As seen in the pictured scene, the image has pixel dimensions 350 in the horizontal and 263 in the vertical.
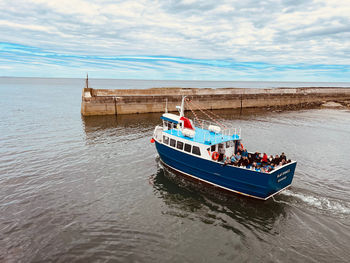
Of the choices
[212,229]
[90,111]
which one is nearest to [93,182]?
[212,229]

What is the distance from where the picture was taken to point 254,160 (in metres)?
17.9

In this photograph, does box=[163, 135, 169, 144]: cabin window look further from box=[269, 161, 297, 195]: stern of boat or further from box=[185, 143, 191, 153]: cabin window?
box=[269, 161, 297, 195]: stern of boat

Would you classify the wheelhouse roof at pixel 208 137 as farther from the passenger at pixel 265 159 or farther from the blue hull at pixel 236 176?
the passenger at pixel 265 159

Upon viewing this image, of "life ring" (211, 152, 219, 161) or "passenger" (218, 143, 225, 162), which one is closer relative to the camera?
"life ring" (211, 152, 219, 161)

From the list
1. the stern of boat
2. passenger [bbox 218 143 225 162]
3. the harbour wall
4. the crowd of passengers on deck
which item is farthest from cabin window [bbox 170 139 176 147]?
the harbour wall

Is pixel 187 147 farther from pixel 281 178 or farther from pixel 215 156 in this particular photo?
pixel 281 178

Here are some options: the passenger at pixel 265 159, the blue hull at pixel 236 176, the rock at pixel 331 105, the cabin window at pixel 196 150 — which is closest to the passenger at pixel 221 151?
the blue hull at pixel 236 176

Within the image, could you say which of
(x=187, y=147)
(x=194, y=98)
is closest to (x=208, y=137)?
(x=187, y=147)

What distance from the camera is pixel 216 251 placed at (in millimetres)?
11445

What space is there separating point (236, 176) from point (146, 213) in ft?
21.6

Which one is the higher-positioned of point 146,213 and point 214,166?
point 214,166

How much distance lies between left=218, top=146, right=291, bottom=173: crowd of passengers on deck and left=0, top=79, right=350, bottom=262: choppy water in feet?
7.73

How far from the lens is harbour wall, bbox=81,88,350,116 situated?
44.9m

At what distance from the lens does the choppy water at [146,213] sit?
1137cm
